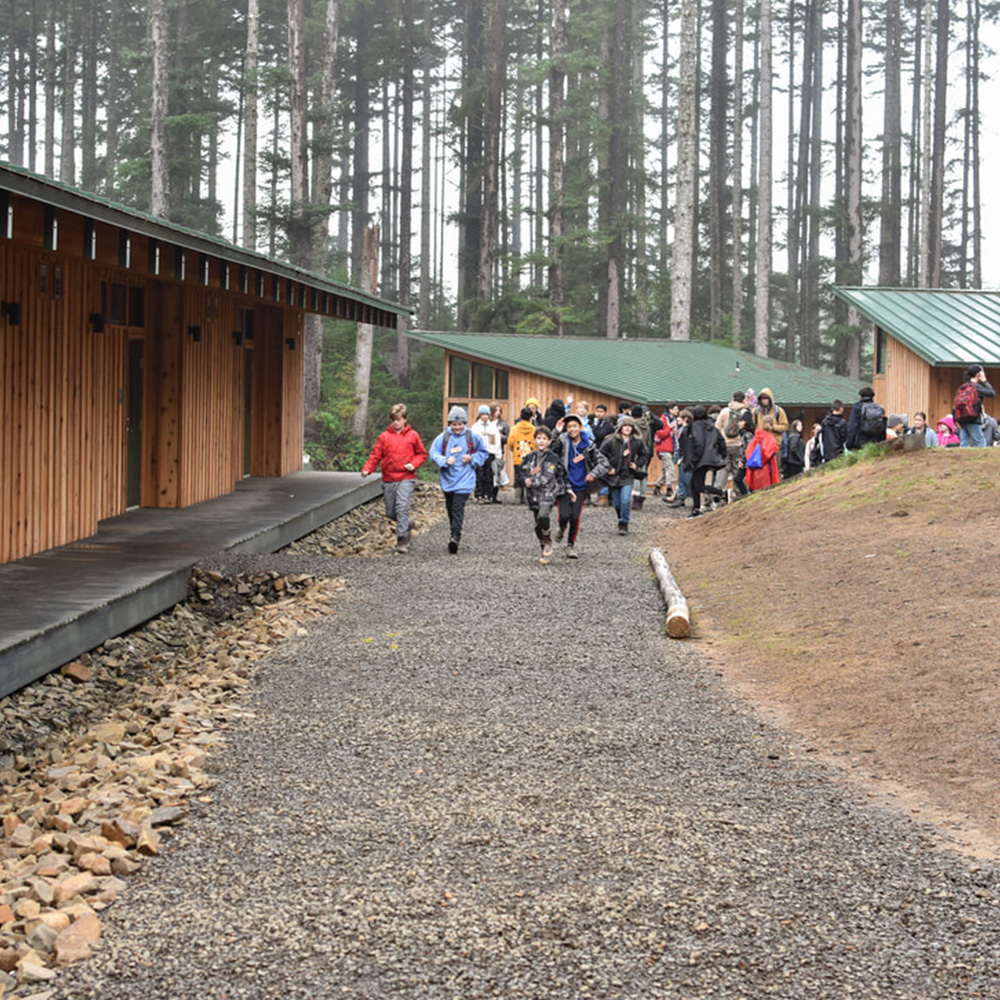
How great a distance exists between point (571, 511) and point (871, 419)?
5661 millimetres

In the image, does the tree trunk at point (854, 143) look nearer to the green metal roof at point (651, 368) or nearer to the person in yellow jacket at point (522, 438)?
the green metal roof at point (651, 368)

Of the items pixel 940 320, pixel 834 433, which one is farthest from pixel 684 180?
pixel 834 433

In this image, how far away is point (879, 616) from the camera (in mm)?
10117

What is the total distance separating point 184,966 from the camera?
4.09 meters

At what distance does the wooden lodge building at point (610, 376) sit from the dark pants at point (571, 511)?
532 inches

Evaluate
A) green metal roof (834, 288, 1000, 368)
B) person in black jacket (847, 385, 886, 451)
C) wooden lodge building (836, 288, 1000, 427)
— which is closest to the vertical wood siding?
person in black jacket (847, 385, 886, 451)

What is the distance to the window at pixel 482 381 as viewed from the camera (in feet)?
102

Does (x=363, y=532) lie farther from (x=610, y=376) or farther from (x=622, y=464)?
(x=610, y=376)

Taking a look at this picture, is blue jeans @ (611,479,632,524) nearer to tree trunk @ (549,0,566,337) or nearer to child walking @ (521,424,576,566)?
child walking @ (521,424,576,566)

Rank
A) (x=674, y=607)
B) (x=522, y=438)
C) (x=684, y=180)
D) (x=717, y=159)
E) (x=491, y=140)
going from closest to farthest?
(x=674, y=607), (x=522, y=438), (x=684, y=180), (x=491, y=140), (x=717, y=159)

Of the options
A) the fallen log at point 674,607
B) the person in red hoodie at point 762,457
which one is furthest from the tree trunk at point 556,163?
the fallen log at point 674,607

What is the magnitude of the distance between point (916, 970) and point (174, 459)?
13.3m

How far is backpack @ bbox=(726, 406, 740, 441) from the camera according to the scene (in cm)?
1927

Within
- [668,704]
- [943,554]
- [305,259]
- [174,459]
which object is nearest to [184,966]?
[668,704]
